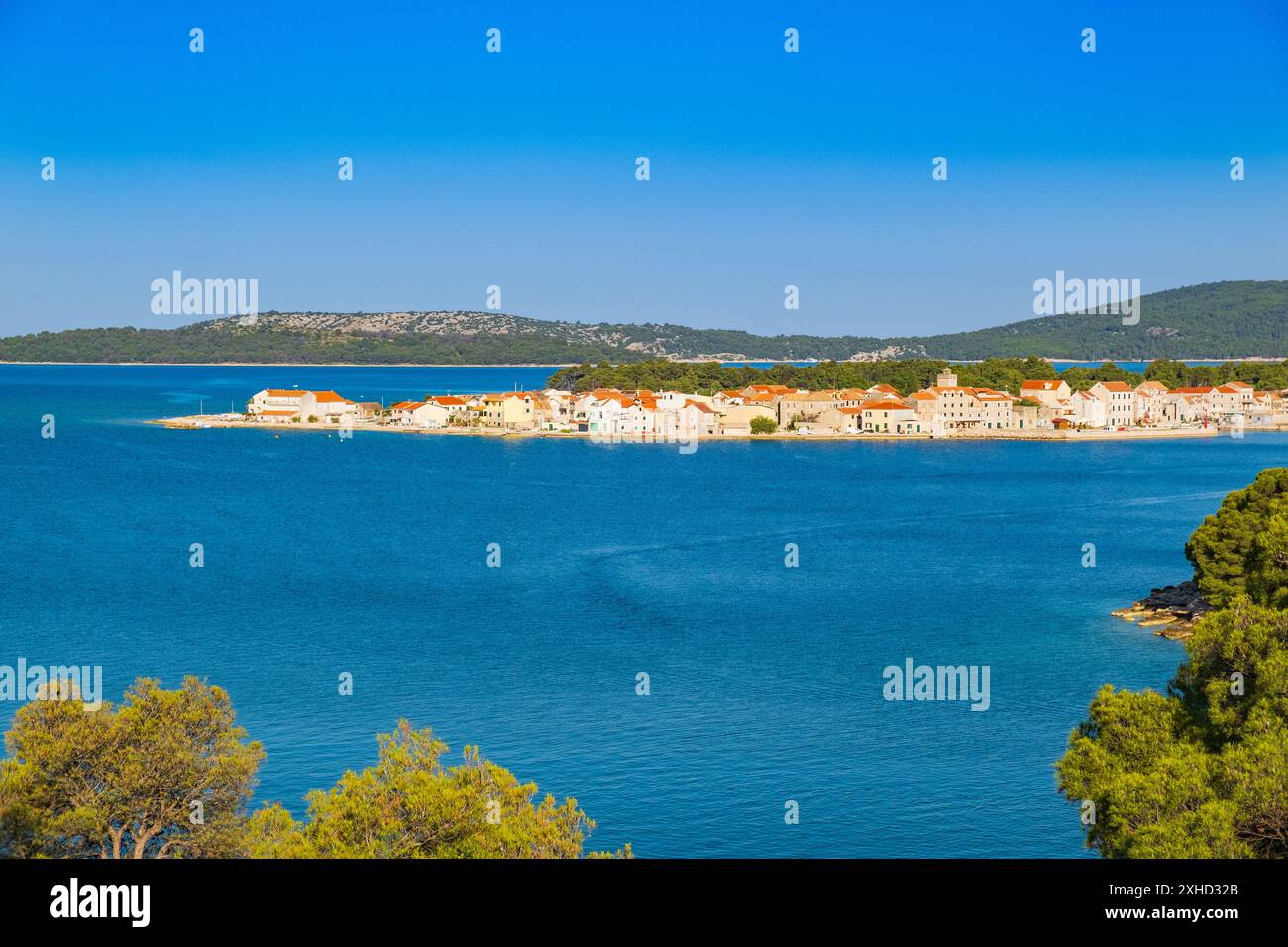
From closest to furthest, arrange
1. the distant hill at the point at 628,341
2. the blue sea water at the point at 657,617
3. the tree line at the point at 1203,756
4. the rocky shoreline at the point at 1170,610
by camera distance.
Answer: the tree line at the point at 1203,756 < the blue sea water at the point at 657,617 < the rocky shoreline at the point at 1170,610 < the distant hill at the point at 628,341

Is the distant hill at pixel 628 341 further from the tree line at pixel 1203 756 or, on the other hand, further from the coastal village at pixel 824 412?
the tree line at pixel 1203 756

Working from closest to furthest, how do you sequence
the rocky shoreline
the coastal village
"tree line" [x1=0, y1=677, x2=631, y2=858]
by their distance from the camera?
1. "tree line" [x1=0, y1=677, x2=631, y2=858]
2. the rocky shoreline
3. the coastal village

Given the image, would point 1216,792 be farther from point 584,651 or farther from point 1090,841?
point 584,651

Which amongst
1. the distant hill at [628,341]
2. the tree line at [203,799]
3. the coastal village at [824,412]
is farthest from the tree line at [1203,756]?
the distant hill at [628,341]

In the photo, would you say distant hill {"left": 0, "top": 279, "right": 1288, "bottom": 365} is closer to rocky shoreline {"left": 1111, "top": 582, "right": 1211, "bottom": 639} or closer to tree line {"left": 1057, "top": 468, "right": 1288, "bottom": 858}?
rocky shoreline {"left": 1111, "top": 582, "right": 1211, "bottom": 639}

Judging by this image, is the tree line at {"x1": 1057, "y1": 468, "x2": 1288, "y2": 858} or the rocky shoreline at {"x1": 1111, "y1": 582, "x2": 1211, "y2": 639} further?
the rocky shoreline at {"x1": 1111, "y1": 582, "x2": 1211, "y2": 639}

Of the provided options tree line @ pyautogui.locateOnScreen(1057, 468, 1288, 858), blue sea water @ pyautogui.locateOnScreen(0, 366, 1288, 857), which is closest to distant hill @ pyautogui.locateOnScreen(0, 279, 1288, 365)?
blue sea water @ pyautogui.locateOnScreen(0, 366, 1288, 857)
